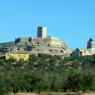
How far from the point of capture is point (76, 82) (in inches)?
2387

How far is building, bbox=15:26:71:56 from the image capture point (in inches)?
4820

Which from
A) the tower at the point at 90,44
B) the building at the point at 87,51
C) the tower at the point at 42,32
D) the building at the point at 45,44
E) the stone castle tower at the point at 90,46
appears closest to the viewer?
the building at the point at 87,51

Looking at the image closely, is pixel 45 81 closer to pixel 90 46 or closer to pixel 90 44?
pixel 90 46

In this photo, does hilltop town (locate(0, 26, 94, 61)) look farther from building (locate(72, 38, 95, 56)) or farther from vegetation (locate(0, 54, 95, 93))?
vegetation (locate(0, 54, 95, 93))

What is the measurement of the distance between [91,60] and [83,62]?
11.5 feet

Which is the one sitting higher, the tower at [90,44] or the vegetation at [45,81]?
the tower at [90,44]

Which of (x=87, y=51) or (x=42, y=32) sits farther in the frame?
(x=42, y=32)

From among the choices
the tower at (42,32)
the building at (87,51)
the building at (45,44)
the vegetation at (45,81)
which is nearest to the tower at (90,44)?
the building at (87,51)

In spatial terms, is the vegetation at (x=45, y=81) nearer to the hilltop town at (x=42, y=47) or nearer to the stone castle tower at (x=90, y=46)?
the hilltop town at (x=42, y=47)

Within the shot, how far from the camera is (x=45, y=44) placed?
129750 millimetres

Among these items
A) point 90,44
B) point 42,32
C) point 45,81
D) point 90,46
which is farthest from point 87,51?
point 45,81

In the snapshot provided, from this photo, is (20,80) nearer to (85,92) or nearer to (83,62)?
(85,92)

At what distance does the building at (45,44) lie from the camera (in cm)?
12244

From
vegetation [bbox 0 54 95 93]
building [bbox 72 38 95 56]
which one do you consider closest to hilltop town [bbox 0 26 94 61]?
building [bbox 72 38 95 56]
